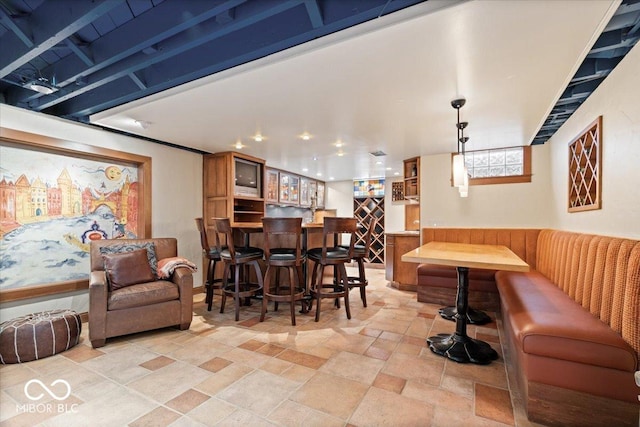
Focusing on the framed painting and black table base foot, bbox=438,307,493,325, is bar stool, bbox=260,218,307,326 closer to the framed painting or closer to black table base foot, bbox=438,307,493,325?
black table base foot, bbox=438,307,493,325

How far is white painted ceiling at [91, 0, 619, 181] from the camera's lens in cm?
145

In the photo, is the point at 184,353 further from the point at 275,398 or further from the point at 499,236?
the point at 499,236

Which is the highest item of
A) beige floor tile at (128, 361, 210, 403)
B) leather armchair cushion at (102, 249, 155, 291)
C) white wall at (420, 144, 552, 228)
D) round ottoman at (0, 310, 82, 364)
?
white wall at (420, 144, 552, 228)

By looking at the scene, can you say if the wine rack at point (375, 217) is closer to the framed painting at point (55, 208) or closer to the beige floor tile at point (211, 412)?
the framed painting at point (55, 208)

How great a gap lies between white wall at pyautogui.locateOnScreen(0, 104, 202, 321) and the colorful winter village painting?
0.22 metres

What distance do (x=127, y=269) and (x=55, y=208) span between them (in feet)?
3.37

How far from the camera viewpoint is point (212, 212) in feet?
14.5

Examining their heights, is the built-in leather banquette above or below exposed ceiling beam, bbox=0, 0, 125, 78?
below

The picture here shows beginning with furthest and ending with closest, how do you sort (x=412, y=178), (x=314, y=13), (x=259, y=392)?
(x=412, y=178), (x=259, y=392), (x=314, y=13)

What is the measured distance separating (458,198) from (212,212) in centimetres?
379

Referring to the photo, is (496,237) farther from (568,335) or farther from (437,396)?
(437,396)

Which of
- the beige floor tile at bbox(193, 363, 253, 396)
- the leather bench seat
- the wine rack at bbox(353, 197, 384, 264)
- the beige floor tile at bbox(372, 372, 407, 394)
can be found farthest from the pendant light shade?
the wine rack at bbox(353, 197, 384, 264)

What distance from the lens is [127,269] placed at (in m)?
2.77

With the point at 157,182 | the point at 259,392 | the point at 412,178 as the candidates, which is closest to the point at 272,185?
the point at 157,182
